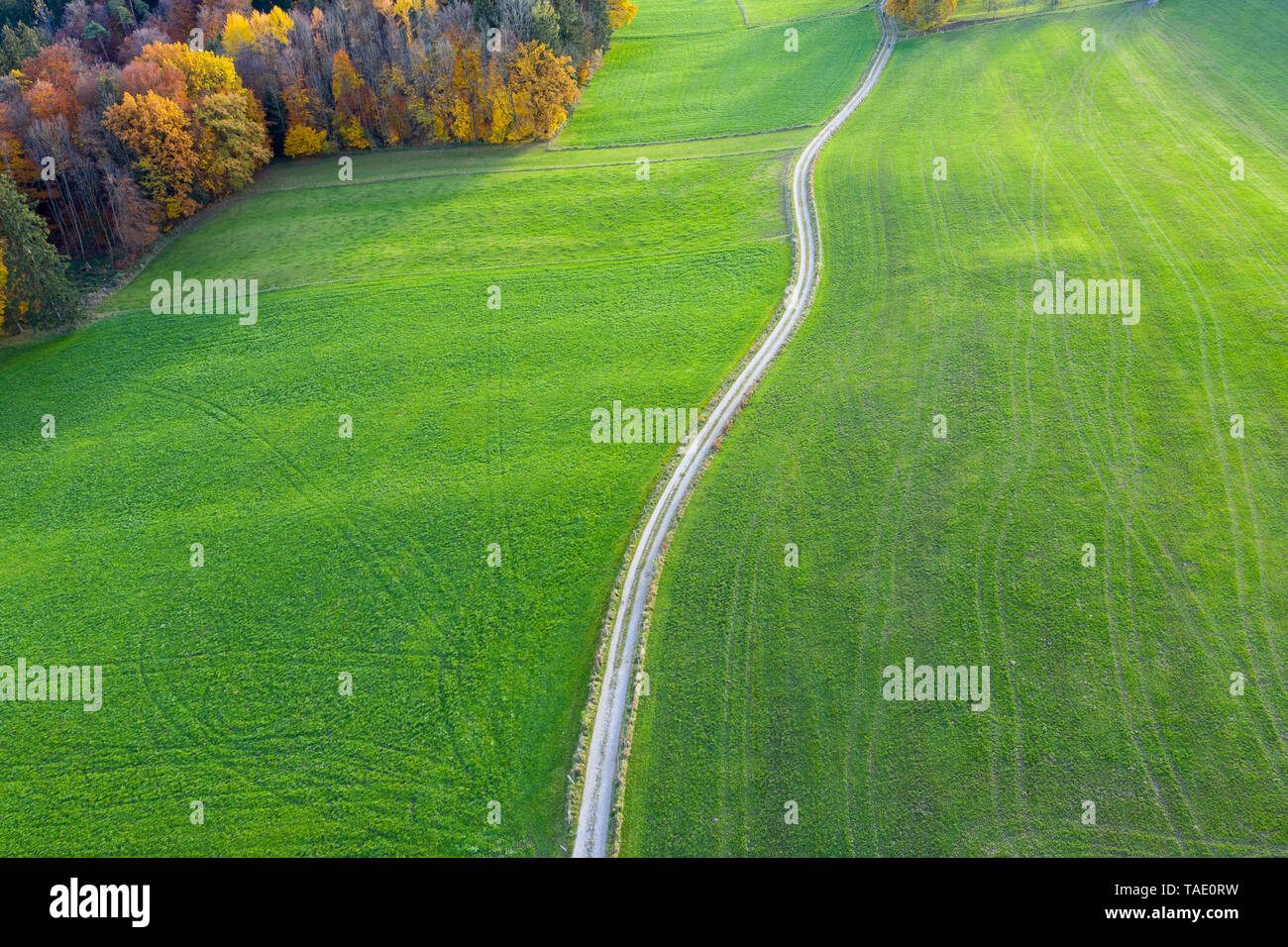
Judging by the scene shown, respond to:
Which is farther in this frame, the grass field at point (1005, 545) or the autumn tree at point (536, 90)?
the autumn tree at point (536, 90)

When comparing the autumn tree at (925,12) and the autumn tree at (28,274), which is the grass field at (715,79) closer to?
the autumn tree at (925,12)

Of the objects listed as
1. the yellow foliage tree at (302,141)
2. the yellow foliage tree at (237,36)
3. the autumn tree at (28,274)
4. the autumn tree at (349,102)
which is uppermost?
the yellow foliage tree at (237,36)

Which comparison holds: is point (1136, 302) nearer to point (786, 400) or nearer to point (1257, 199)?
point (1257, 199)

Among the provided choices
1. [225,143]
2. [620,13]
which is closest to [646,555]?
[225,143]

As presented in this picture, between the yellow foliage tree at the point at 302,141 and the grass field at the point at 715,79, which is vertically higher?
the grass field at the point at 715,79

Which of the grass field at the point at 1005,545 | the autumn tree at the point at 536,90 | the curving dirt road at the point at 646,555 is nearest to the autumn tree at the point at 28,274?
the autumn tree at the point at 536,90

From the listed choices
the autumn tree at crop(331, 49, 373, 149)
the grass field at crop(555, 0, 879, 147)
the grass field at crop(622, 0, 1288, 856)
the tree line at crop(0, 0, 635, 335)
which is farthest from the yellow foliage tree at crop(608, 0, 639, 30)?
the grass field at crop(622, 0, 1288, 856)

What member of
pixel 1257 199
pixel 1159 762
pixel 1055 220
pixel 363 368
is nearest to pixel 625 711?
pixel 1159 762
